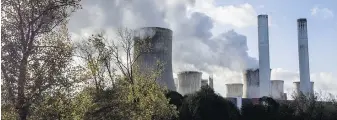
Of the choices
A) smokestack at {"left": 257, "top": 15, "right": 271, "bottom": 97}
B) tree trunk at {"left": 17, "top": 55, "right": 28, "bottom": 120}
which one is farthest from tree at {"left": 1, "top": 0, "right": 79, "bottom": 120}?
smokestack at {"left": 257, "top": 15, "right": 271, "bottom": 97}

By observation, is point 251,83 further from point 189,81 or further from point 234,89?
point 189,81

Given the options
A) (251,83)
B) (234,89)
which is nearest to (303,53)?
(251,83)

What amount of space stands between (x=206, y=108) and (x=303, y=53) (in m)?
42.2

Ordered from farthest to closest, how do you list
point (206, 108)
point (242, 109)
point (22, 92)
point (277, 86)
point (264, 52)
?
point (277, 86) < point (264, 52) < point (242, 109) < point (206, 108) < point (22, 92)

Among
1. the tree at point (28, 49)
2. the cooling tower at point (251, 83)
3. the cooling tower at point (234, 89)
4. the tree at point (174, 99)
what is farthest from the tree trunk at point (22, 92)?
the cooling tower at point (234, 89)

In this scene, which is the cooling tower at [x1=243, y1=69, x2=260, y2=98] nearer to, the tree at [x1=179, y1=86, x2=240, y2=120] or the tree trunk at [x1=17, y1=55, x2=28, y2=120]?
→ the tree at [x1=179, y1=86, x2=240, y2=120]

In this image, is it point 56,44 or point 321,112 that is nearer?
point 56,44

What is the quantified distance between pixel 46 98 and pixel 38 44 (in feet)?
4.58

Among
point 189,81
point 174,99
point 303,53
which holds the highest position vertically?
point 303,53

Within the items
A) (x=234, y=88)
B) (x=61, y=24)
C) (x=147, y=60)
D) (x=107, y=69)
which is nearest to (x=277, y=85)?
(x=234, y=88)

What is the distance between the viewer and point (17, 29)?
1051cm

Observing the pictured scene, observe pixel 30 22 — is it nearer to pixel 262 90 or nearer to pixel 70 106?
pixel 70 106

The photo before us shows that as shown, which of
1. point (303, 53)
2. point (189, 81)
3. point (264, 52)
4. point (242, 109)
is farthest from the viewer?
point (303, 53)

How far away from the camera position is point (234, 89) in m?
88.5
